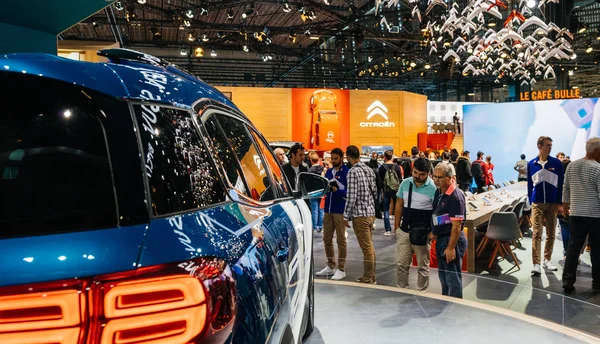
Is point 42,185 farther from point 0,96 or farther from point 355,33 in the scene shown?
point 355,33

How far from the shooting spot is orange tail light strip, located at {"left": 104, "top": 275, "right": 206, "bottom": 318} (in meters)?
0.88

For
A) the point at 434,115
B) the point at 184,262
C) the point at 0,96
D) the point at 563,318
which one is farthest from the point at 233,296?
the point at 434,115

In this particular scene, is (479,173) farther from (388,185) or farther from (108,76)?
(108,76)

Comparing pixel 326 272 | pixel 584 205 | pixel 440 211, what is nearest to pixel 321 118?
pixel 326 272

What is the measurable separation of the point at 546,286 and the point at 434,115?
2294cm

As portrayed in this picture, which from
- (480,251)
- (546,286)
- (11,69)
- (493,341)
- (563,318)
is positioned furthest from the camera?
(480,251)

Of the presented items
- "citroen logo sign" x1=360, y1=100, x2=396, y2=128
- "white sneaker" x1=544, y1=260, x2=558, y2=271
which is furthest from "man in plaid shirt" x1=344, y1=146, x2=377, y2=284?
"citroen logo sign" x1=360, y1=100, x2=396, y2=128

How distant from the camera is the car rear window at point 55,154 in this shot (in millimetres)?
1071

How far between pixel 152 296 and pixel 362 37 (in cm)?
1632

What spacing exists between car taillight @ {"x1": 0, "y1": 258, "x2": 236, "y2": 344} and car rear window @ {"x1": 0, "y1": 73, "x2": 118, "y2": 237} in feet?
0.64

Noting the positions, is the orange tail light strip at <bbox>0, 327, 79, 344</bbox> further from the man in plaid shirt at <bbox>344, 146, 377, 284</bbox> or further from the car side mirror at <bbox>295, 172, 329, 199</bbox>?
the man in plaid shirt at <bbox>344, 146, 377, 284</bbox>

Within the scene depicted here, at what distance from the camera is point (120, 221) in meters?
1.03

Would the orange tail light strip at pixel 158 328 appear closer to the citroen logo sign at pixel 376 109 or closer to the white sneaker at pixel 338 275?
the white sneaker at pixel 338 275

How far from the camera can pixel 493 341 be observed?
3701 millimetres
